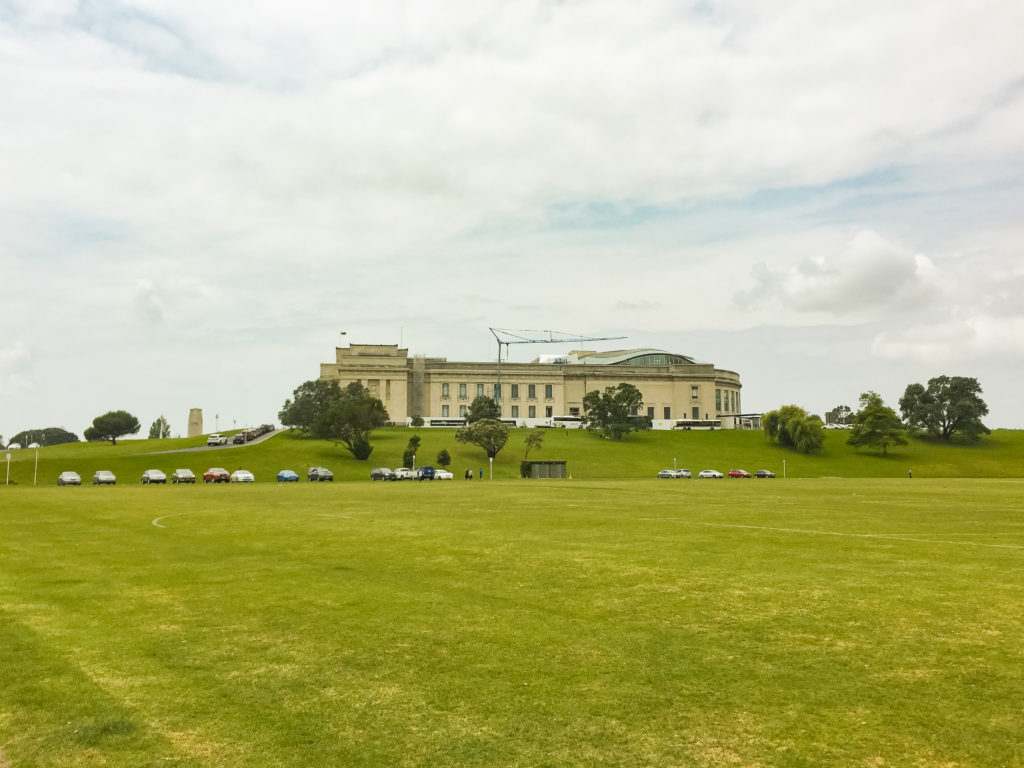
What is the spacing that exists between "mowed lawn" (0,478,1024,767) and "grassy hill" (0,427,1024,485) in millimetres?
81701

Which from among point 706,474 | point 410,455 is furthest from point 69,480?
point 706,474

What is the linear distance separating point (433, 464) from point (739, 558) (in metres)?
94.4

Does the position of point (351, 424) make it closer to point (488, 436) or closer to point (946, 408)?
point (488, 436)

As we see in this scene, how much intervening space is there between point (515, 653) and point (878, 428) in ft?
451

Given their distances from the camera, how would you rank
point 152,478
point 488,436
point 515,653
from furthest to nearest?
point 488,436
point 152,478
point 515,653

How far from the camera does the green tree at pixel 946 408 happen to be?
146 m

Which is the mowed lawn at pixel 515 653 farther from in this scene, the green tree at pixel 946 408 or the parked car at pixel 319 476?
the green tree at pixel 946 408

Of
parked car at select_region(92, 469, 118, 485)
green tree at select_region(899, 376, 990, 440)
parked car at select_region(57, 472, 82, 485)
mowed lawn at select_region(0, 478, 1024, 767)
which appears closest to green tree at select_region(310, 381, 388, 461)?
parked car at select_region(92, 469, 118, 485)

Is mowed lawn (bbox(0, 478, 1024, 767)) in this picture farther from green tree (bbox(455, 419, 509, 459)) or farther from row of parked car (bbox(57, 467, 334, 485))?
green tree (bbox(455, 419, 509, 459))

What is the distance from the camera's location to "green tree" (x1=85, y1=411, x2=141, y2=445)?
15600 centimetres

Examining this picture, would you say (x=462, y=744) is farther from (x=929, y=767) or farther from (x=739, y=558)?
(x=739, y=558)

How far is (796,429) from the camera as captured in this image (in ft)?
446

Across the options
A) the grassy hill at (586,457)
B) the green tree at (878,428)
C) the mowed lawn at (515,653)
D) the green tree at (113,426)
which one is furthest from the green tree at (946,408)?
the green tree at (113,426)

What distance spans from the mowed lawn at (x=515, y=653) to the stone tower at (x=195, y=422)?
499ft
